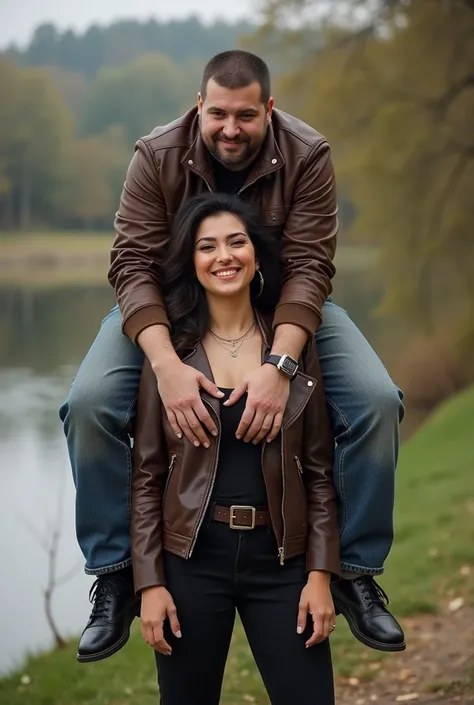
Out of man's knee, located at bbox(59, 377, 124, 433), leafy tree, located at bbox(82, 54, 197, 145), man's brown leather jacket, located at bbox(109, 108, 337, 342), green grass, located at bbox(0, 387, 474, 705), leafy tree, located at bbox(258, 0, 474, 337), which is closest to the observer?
man's knee, located at bbox(59, 377, 124, 433)

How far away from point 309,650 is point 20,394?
15312 millimetres

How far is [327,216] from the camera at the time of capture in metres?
3.27

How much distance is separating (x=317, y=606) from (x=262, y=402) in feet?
1.95

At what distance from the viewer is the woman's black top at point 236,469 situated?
2910 millimetres

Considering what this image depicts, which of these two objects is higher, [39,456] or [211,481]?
[211,481]

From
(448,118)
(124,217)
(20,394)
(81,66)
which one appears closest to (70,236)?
(81,66)

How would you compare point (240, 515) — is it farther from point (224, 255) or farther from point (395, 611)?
point (395, 611)

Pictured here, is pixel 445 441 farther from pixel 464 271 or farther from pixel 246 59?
pixel 246 59

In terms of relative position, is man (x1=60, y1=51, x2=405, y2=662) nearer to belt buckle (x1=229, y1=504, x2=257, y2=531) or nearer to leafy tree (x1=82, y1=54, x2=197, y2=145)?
belt buckle (x1=229, y1=504, x2=257, y2=531)

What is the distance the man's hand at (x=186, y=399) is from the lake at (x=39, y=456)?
5.88 m

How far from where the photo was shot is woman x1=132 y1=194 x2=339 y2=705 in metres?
2.90

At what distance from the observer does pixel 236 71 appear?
303 centimetres

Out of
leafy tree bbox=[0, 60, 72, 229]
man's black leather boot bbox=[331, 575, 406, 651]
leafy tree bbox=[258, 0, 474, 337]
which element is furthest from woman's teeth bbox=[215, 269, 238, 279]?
leafy tree bbox=[0, 60, 72, 229]

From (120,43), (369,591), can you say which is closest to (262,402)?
(369,591)
